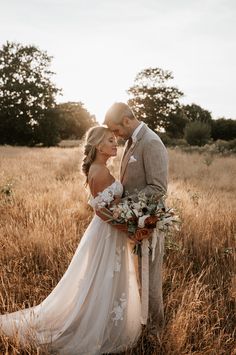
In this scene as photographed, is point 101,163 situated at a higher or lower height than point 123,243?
higher

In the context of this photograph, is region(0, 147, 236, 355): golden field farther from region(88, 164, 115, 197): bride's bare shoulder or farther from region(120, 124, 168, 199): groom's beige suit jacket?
region(88, 164, 115, 197): bride's bare shoulder

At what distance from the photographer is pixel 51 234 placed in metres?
5.12

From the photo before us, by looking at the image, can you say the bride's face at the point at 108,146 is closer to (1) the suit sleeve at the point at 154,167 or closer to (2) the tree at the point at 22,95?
(1) the suit sleeve at the point at 154,167

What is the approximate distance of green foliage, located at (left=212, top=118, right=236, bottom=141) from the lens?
49781mm

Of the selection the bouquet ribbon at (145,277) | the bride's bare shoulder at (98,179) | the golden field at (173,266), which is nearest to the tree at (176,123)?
the golden field at (173,266)

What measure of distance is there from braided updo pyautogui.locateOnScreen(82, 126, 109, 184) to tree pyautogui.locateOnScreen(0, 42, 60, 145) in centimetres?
4031

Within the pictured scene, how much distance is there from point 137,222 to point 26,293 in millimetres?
1941

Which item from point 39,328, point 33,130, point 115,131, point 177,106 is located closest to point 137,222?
point 115,131

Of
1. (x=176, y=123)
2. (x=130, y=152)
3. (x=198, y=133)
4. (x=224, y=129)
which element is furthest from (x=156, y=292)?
(x=176, y=123)

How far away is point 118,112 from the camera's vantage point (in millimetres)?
3391

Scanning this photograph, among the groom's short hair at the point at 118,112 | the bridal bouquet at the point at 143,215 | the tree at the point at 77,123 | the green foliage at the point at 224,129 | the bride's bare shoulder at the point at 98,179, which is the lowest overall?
the bridal bouquet at the point at 143,215

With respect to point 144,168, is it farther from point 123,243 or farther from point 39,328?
point 39,328

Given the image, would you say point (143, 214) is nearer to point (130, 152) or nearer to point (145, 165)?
point (145, 165)

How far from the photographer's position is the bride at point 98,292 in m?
3.33
